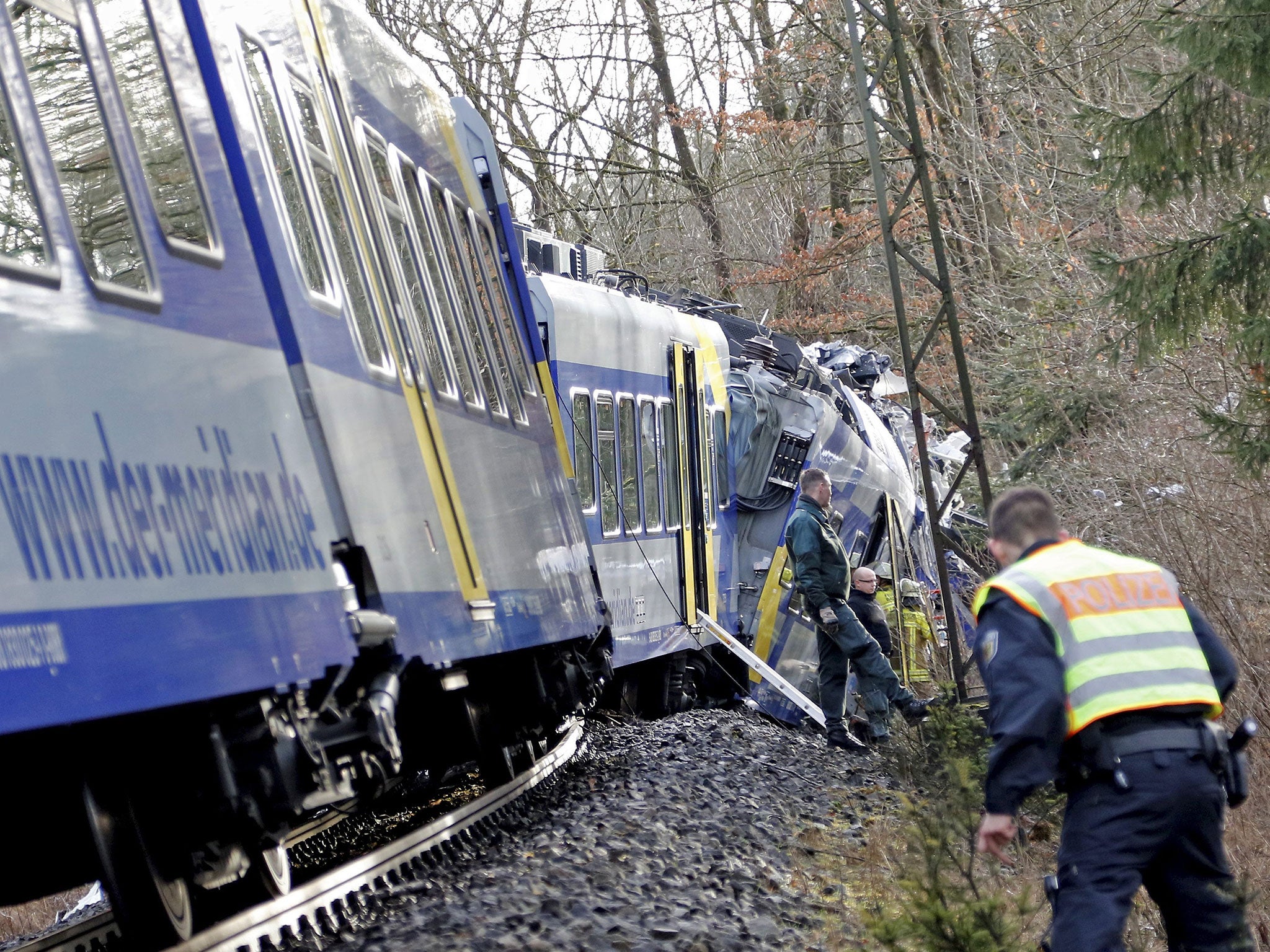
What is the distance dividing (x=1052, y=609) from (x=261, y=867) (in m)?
3.45

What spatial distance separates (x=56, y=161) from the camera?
4.13 metres

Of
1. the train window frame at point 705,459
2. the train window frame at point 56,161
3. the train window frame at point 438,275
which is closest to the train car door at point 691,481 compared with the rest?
the train window frame at point 705,459

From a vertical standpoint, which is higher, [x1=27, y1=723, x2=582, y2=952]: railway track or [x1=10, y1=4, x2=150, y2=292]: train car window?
[x1=10, y1=4, x2=150, y2=292]: train car window

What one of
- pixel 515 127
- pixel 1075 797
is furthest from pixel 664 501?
pixel 515 127

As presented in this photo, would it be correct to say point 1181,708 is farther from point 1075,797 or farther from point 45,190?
point 45,190

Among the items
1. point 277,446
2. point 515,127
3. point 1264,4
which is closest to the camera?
point 277,446

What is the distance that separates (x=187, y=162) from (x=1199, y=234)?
7.87 meters

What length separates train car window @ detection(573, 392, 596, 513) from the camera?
11891mm

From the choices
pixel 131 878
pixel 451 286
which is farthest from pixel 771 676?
pixel 131 878

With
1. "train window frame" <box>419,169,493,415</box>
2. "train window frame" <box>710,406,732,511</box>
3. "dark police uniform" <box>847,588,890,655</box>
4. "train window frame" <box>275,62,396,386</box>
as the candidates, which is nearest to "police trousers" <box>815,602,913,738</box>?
"dark police uniform" <box>847,588,890,655</box>

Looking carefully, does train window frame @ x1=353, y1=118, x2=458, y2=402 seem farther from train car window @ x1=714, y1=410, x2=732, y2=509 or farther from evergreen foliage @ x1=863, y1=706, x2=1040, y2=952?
train car window @ x1=714, y1=410, x2=732, y2=509

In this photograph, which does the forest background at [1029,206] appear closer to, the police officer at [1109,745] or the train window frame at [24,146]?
the police officer at [1109,745]

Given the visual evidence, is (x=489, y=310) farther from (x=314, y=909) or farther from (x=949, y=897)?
(x=949, y=897)

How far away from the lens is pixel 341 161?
6492mm
